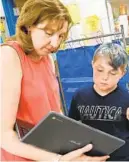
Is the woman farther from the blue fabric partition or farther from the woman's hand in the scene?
the blue fabric partition

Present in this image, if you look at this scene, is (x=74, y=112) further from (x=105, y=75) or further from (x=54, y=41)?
(x=54, y=41)

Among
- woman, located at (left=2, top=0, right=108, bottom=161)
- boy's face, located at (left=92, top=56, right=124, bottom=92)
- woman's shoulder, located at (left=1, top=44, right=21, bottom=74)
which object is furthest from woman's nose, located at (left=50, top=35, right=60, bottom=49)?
boy's face, located at (left=92, top=56, right=124, bottom=92)

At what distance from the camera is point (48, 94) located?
3.22 feet

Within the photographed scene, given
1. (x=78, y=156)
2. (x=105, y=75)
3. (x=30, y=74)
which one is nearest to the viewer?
(x=78, y=156)

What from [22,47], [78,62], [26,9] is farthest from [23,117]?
[78,62]

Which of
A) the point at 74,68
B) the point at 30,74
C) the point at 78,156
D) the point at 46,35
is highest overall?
the point at 46,35

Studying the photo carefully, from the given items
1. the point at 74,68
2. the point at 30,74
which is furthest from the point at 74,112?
the point at 74,68

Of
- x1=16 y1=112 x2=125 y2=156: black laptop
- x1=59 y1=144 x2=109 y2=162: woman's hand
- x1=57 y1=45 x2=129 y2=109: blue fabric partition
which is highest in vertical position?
x1=16 y1=112 x2=125 y2=156: black laptop

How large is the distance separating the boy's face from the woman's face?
17.5 inches

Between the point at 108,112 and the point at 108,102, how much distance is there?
0.05m

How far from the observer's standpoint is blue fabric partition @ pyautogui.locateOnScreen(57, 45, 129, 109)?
2.16 metres

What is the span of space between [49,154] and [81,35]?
1498 mm

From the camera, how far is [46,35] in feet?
Result: 2.93

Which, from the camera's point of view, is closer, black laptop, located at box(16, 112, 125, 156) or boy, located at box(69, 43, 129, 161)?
black laptop, located at box(16, 112, 125, 156)
